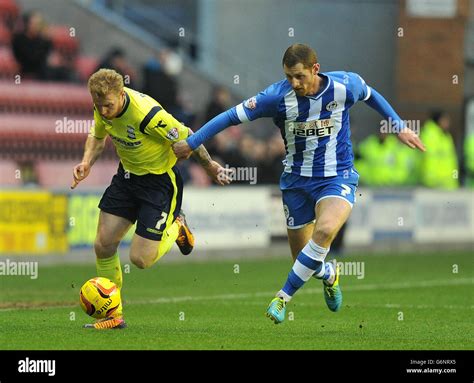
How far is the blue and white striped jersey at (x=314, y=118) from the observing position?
10.7 m

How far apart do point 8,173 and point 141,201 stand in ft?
31.1

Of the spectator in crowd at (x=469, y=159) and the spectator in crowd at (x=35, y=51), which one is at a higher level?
the spectator in crowd at (x=35, y=51)

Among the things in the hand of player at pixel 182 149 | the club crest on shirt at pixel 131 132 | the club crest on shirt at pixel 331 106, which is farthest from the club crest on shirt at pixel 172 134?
the club crest on shirt at pixel 331 106

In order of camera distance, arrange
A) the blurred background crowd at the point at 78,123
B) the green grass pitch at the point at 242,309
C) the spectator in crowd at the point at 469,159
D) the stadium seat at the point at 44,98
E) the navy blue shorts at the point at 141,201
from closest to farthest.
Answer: the green grass pitch at the point at 242,309, the navy blue shorts at the point at 141,201, the blurred background crowd at the point at 78,123, the stadium seat at the point at 44,98, the spectator in crowd at the point at 469,159

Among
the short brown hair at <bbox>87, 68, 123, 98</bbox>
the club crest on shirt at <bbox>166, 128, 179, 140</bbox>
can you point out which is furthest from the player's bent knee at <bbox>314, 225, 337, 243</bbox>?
the short brown hair at <bbox>87, 68, 123, 98</bbox>

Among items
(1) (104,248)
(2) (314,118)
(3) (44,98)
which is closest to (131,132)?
(1) (104,248)

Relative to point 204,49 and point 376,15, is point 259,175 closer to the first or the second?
point 204,49

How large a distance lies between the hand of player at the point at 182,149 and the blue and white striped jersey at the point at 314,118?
51cm

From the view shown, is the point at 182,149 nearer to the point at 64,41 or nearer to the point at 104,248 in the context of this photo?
the point at 104,248

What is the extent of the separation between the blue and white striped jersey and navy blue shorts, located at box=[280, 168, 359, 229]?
7cm

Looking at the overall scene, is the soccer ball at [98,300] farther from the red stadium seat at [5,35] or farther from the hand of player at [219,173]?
the red stadium seat at [5,35]

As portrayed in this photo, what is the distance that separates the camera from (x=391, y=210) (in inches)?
881

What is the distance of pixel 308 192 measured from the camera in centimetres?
1113

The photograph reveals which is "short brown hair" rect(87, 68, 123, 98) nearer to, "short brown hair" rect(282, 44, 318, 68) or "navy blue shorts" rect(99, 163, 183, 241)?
"navy blue shorts" rect(99, 163, 183, 241)
